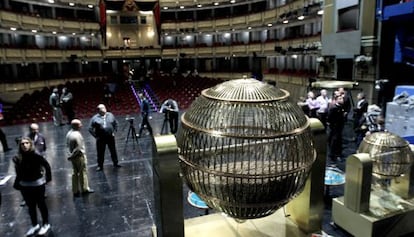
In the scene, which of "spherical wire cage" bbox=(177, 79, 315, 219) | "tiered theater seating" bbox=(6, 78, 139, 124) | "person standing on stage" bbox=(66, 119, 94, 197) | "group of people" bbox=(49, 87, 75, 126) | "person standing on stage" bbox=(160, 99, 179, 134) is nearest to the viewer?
"spherical wire cage" bbox=(177, 79, 315, 219)

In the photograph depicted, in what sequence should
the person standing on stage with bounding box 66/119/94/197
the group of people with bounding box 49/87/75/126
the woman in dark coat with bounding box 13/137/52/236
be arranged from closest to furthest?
1. the woman in dark coat with bounding box 13/137/52/236
2. the person standing on stage with bounding box 66/119/94/197
3. the group of people with bounding box 49/87/75/126

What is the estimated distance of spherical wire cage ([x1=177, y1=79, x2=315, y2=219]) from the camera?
1.68 metres

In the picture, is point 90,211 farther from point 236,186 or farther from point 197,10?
point 197,10

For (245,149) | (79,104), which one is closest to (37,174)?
(245,149)

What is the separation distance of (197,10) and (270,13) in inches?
483

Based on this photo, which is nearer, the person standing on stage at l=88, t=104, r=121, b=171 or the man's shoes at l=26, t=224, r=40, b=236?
the man's shoes at l=26, t=224, r=40, b=236

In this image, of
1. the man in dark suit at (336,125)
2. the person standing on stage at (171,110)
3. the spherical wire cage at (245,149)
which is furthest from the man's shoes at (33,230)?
the man in dark suit at (336,125)

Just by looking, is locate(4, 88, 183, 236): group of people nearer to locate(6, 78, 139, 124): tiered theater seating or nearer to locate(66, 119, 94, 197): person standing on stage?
locate(66, 119, 94, 197): person standing on stage

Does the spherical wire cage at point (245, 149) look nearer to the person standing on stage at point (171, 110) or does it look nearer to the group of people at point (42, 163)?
the group of people at point (42, 163)

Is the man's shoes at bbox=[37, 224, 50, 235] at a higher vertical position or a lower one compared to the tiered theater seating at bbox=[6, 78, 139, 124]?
lower

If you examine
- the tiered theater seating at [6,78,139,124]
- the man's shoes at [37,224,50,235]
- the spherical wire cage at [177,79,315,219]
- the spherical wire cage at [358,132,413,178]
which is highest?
the spherical wire cage at [177,79,315,219]

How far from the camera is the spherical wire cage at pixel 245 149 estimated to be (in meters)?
1.68

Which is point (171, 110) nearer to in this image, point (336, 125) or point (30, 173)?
point (336, 125)

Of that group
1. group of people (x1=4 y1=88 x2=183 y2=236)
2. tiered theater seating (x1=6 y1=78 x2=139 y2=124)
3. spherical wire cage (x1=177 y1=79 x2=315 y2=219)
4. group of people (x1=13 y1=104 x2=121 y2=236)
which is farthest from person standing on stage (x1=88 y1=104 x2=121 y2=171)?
tiered theater seating (x1=6 y1=78 x2=139 y2=124)
